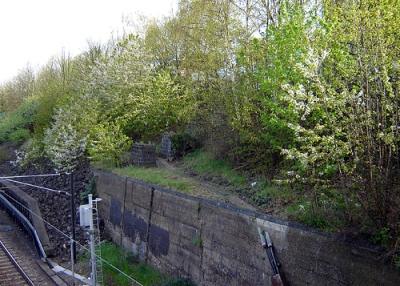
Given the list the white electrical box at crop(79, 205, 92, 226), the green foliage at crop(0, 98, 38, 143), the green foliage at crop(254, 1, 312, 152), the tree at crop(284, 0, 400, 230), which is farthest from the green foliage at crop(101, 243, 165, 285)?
the green foliage at crop(0, 98, 38, 143)

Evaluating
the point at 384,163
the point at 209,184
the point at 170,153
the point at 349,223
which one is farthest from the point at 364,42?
the point at 170,153

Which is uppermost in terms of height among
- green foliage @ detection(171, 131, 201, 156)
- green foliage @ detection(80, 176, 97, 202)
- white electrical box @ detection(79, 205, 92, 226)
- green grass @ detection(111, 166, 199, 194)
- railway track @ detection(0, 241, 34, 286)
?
green foliage @ detection(171, 131, 201, 156)

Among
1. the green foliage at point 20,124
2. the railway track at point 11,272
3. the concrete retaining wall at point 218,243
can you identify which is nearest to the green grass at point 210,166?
the concrete retaining wall at point 218,243

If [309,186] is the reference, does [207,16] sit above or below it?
above

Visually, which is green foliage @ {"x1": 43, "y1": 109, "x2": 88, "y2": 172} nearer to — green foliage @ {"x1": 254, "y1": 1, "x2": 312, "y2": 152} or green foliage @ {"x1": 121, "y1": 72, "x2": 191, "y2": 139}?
green foliage @ {"x1": 121, "y1": 72, "x2": 191, "y2": 139}

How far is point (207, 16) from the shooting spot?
617 inches

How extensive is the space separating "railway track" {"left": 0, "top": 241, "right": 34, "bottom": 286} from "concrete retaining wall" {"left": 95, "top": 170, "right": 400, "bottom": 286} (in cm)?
335

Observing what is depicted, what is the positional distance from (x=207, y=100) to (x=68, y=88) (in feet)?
46.4

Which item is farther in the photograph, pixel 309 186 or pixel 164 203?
pixel 164 203

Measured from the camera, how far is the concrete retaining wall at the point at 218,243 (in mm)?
6668

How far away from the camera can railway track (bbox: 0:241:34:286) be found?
12.9 meters

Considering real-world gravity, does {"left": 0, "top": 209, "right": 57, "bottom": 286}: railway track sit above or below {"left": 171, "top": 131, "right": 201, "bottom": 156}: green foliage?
below

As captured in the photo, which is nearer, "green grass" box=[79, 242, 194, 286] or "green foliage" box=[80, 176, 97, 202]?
"green grass" box=[79, 242, 194, 286]

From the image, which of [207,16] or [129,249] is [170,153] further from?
[207,16]
